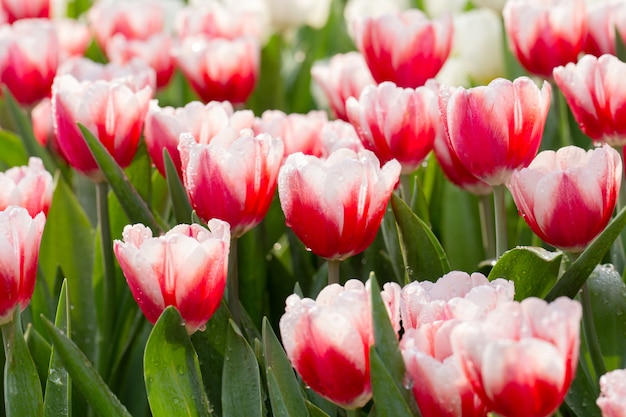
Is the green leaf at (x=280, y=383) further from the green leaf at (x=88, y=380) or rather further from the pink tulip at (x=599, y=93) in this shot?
the pink tulip at (x=599, y=93)

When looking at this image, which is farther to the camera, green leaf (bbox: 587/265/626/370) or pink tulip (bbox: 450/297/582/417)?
green leaf (bbox: 587/265/626/370)

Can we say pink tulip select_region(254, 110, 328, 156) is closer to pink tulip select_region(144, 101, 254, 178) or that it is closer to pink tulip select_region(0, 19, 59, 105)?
pink tulip select_region(144, 101, 254, 178)

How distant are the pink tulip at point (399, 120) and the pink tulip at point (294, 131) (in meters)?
0.12

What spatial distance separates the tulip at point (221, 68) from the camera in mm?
1508

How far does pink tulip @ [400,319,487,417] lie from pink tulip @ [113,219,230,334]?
0.20 meters

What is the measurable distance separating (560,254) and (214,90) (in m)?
0.76

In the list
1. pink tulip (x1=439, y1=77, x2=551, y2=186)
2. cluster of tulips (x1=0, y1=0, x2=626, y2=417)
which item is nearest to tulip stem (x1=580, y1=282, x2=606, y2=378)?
cluster of tulips (x1=0, y1=0, x2=626, y2=417)

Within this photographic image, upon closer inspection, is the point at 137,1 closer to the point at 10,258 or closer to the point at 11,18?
the point at 11,18

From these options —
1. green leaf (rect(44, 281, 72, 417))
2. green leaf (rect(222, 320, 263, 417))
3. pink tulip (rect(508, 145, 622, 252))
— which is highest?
pink tulip (rect(508, 145, 622, 252))

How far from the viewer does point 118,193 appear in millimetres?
1080

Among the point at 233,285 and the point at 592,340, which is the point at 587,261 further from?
the point at 233,285

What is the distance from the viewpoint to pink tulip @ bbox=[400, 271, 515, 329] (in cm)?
Result: 71

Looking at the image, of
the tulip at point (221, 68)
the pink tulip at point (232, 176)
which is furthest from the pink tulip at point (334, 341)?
the tulip at point (221, 68)

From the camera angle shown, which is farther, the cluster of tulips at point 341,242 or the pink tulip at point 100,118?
the pink tulip at point 100,118
